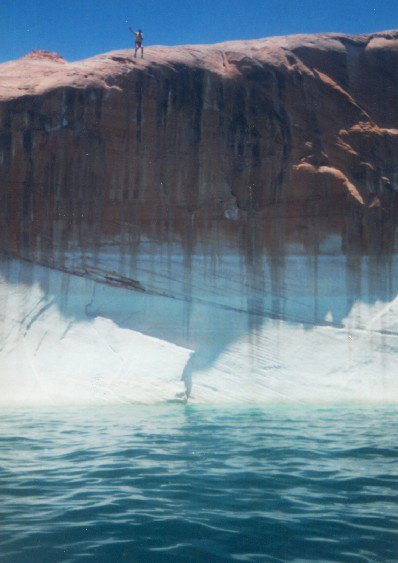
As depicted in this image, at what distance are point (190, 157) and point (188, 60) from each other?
6.40 ft

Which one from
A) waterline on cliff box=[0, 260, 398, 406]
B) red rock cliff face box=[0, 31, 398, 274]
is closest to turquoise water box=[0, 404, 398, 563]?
waterline on cliff box=[0, 260, 398, 406]

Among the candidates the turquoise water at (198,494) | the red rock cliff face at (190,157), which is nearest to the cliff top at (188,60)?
the red rock cliff face at (190,157)

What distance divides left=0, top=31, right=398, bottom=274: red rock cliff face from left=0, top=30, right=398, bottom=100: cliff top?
3cm

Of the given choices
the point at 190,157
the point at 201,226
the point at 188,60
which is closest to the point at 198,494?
the point at 201,226

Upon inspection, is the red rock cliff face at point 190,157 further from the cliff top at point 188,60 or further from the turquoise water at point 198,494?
the turquoise water at point 198,494

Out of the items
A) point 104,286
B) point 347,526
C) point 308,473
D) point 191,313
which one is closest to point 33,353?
point 104,286

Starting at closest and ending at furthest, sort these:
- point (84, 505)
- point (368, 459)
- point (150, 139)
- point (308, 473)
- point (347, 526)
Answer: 1. point (347, 526)
2. point (84, 505)
3. point (308, 473)
4. point (368, 459)
5. point (150, 139)

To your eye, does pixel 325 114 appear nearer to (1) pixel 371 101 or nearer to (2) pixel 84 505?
(1) pixel 371 101

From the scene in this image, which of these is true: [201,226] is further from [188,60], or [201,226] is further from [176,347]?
[188,60]

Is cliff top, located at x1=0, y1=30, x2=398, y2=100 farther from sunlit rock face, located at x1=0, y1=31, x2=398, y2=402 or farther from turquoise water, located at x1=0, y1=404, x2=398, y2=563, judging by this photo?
turquoise water, located at x1=0, y1=404, x2=398, y2=563

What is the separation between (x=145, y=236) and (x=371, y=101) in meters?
5.48

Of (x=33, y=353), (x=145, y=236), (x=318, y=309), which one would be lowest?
(x=33, y=353)

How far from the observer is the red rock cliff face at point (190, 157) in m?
12.4

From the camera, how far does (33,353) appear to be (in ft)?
38.3
